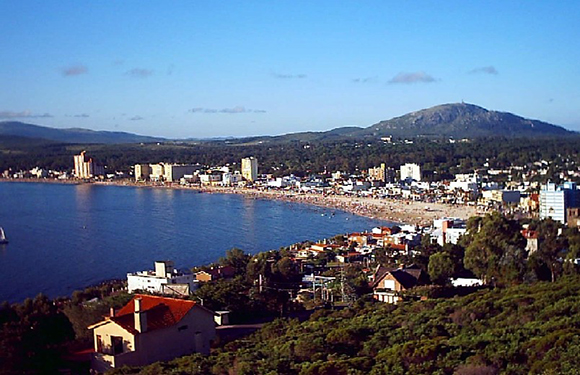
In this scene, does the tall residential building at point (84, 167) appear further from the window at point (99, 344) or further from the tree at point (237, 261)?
the window at point (99, 344)

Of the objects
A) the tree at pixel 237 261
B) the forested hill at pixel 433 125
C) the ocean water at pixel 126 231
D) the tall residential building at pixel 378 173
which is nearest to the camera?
the tree at pixel 237 261

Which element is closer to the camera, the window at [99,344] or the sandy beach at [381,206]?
the window at [99,344]

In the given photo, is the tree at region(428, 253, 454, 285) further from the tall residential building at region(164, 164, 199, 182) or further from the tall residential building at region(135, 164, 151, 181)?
the tall residential building at region(135, 164, 151, 181)

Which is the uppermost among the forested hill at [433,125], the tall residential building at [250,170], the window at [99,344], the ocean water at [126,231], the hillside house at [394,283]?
the forested hill at [433,125]

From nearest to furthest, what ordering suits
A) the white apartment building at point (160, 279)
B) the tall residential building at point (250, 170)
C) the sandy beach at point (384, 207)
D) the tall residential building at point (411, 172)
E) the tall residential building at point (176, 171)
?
the white apartment building at point (160, 279) → the sandy beach at point (384, 207) → the tall residential building at point (411, 172) → the tall residential building at point (250, 170) → the tall residential building at point (176, 171)

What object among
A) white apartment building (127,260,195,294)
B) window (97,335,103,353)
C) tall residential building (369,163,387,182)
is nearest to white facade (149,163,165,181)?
tall residential building (369,163,387,182)

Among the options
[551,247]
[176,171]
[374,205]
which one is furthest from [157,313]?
[176,171]

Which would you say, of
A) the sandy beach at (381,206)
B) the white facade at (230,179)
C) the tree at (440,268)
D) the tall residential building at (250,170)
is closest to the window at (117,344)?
the tree at (440,268)
